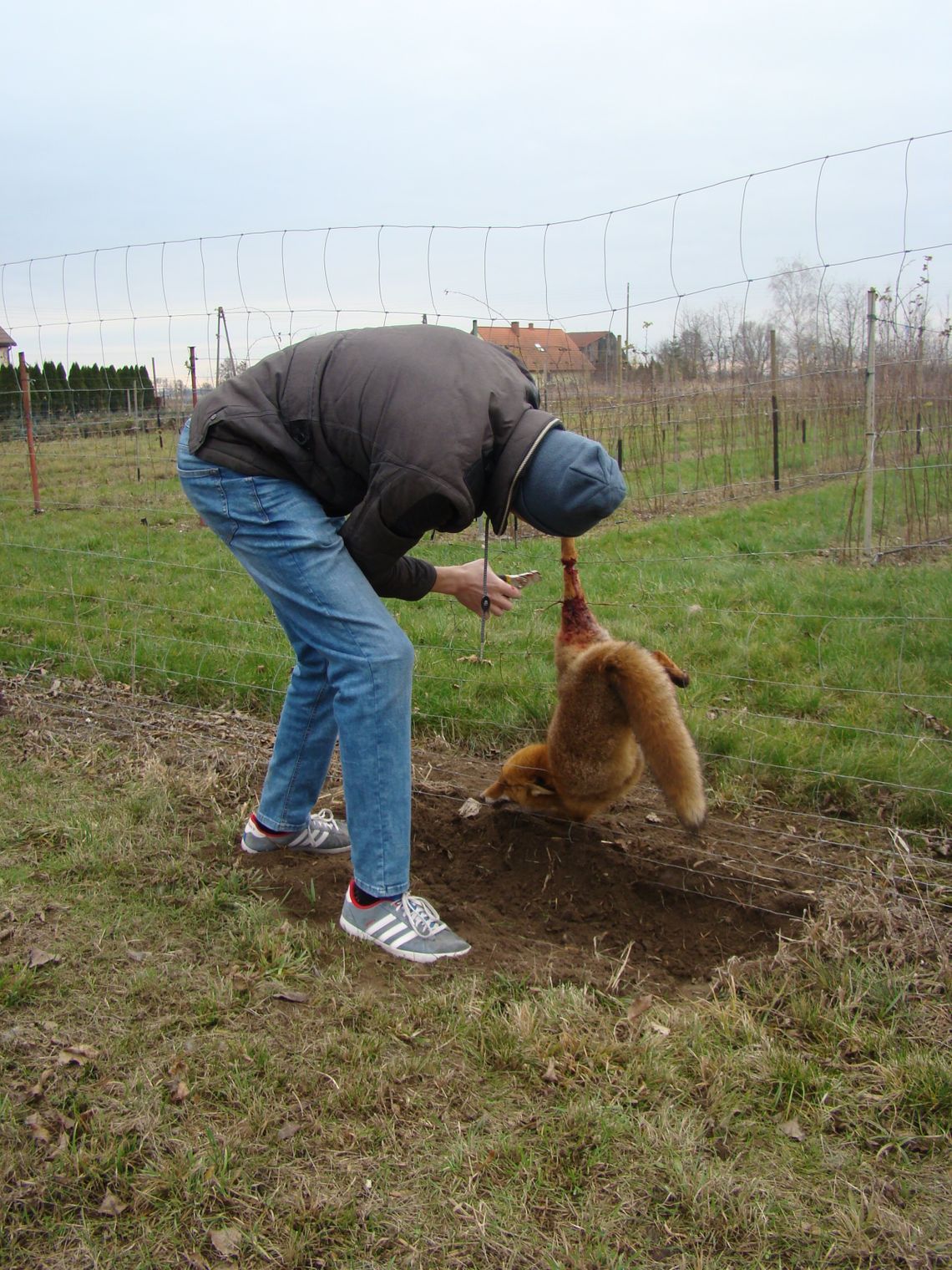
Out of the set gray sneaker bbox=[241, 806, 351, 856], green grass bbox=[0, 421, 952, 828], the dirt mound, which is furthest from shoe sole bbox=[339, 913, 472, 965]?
green grass bbox=[0, 421, 952, 828]

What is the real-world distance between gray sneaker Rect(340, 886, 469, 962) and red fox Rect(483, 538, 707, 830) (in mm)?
806

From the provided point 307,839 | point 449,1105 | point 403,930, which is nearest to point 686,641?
point 307,839

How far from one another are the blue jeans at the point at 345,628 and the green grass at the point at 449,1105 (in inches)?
17.5

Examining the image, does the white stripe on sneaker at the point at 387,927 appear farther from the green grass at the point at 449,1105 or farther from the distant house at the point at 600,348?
the distant house at the point at 600,348

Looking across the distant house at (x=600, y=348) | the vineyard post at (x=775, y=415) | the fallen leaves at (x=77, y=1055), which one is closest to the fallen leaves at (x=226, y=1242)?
the fallen leaves at (x=77, y=1055)

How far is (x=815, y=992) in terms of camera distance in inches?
109

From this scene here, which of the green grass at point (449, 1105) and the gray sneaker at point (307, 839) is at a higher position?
the gray sneaker at point (307, 839)

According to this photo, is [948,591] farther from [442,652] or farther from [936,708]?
[442,652]

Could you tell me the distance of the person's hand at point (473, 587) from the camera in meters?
3.11

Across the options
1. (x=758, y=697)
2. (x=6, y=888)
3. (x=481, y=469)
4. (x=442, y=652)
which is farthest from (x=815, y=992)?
(x=442, y=652)

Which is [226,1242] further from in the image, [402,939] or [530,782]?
[530,782]

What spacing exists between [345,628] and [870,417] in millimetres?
7433

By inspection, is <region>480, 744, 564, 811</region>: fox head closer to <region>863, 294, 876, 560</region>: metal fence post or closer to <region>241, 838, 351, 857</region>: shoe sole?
<region>241, 838, 351, 857</region>: shoe sole

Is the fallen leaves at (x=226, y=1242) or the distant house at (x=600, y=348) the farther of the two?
the distant house at (x=600, y=348)
